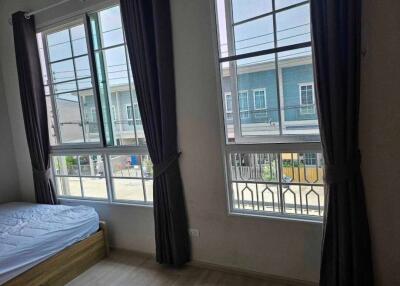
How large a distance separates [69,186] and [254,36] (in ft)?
8.90

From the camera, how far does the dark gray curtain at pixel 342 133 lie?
173 cm

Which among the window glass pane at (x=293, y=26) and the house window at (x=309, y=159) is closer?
the window glass pane at (x=293, y=26)

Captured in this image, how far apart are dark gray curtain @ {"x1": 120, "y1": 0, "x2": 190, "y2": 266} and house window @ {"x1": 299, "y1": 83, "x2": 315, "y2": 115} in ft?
3.50

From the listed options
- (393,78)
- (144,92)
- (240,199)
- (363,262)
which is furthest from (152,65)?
(363,262)

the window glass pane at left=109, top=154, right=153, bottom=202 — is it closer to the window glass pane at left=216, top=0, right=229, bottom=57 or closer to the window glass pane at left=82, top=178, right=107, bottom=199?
the window glass pane at left=82, top=178, right=107, bottom=199

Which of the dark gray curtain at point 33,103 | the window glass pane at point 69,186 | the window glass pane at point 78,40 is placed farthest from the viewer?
the window glass pane at point 69,186

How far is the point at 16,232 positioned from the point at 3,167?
1.46 metres

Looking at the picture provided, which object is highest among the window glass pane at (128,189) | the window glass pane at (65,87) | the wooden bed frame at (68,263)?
the window glass pane at (65,87)

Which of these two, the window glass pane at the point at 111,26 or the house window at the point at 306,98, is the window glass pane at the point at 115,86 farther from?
the house window at the point at 306,98

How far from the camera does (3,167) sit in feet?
11.4

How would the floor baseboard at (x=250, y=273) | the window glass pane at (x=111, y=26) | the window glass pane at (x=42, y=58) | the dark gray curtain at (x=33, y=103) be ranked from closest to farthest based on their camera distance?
1. the floor baseboard at (x=250, y=273)
2. the window glass pane at (x=111, y=26)
3. the dark gray curtain at (x=33, y=103)
4. the window glass pane at (x=42, y=58)

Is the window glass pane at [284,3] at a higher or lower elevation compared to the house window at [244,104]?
higher

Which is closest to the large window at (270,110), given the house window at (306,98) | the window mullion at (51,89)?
the house window at (306,98)

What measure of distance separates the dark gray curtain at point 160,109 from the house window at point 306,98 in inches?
42.0
